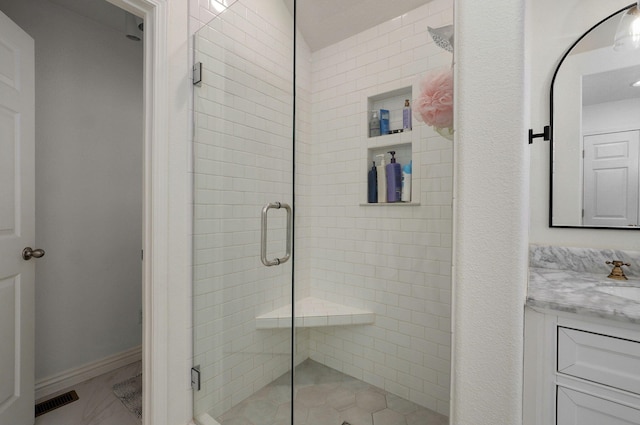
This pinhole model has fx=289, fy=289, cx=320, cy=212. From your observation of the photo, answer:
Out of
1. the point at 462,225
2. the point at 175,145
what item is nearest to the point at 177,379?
the point at 175,145

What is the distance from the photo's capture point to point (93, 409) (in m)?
1.67

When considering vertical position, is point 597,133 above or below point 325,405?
above

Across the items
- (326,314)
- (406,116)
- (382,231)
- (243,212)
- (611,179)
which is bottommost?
(326,314)

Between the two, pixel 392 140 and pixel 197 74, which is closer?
pixel 197 74

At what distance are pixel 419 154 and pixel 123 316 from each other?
2364 millimetres

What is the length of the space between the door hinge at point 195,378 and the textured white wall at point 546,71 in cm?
170

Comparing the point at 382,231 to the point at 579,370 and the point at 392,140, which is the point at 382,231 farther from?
the point at 579,370

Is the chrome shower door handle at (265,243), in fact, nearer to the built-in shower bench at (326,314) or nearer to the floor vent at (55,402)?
the built-in shower bench at (326,314)

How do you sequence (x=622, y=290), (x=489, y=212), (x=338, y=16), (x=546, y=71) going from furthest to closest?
(x=338, y=16)
(x=546, y=71)
(x=622, y=290)
(x=489, y=212)

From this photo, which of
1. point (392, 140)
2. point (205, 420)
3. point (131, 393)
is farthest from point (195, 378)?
point (392, 140)

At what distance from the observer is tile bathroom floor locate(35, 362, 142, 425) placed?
157cm

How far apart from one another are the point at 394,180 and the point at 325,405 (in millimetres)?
1253

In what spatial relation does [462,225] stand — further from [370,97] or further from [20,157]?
[20,157]

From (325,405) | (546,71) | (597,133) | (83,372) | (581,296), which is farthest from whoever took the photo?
(83,372)
